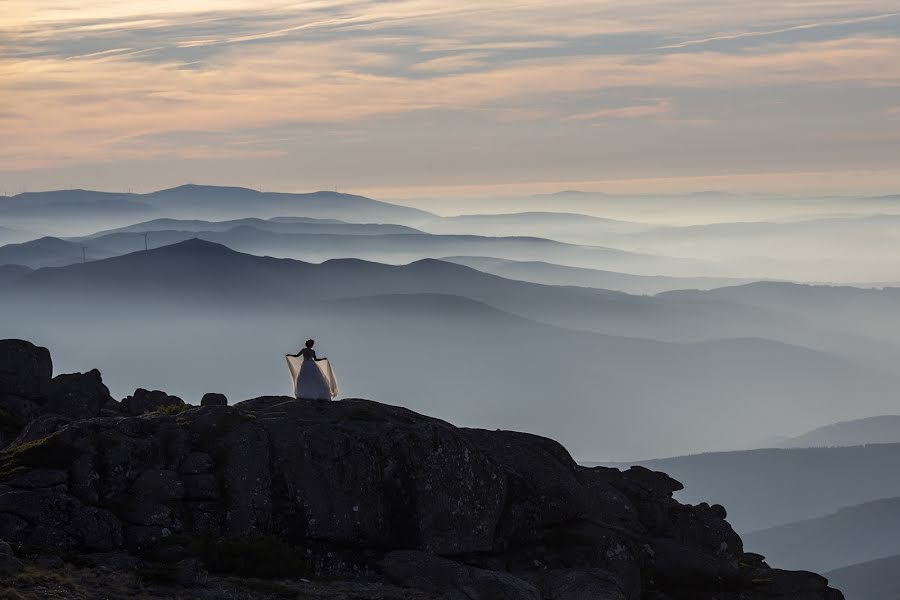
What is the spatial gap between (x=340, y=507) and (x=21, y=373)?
27.1m

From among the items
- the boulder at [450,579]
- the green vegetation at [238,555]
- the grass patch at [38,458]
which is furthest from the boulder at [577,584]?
the grass patch at [38,458]

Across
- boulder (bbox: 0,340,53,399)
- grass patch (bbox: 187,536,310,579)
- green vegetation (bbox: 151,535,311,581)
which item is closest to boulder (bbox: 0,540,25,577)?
green vegetation (bbox: 151,535,311,581)

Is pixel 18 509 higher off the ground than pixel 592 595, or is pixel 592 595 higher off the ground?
pixel 18 509

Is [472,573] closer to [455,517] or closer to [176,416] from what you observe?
[455,517]

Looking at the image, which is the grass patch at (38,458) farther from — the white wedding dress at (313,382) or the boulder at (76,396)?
the boulder at (76,396)

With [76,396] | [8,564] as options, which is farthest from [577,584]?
[76,396]

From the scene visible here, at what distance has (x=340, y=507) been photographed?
124ft

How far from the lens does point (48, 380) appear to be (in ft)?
192

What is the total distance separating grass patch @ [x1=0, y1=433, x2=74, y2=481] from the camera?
36344 mm

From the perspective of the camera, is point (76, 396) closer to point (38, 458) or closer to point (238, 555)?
point (38, 458)

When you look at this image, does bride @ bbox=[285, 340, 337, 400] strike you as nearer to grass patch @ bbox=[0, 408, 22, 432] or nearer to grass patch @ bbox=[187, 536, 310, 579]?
grass patch @ bbox=[187, 536, 310, 579]

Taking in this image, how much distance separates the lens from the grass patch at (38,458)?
36.3 meters

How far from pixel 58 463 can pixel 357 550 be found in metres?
10.1

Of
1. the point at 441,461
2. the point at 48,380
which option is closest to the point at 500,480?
the point at 441,461
